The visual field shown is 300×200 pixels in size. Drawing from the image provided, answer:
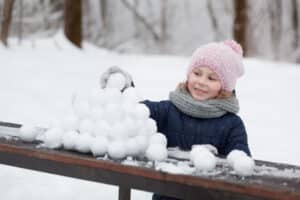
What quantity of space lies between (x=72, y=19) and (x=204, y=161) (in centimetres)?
814

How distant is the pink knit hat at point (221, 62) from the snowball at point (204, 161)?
0.67 meters

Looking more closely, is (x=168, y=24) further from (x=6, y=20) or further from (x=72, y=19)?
(x=6, y=20)

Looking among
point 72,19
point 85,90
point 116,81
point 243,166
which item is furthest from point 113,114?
point 72,19

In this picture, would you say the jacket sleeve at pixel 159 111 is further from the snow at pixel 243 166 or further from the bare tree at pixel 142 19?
the bare tree at pixel 142 19

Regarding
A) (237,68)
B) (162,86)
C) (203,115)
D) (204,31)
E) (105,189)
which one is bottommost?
(105,189)

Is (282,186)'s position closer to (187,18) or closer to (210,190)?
(210,190)

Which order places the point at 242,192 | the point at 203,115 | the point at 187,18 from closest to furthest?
1. the point at 242,192
2. the point at 203,115
3. the point at 187,18

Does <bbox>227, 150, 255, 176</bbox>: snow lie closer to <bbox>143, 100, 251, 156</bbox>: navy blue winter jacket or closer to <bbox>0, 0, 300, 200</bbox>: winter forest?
<bbox>0, 0, 300, 200</bbox>: winter forest

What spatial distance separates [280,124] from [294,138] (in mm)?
457

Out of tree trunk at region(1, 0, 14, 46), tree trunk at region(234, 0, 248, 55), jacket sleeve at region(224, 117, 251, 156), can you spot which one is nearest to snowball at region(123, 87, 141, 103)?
jacket sleeve at region(224, 117, 251, 156)

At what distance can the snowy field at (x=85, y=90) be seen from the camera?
356 cm

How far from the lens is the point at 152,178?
1994 millimetres

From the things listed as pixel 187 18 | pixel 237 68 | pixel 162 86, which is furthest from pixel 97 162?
pixel 187 18

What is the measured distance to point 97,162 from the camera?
208cm
